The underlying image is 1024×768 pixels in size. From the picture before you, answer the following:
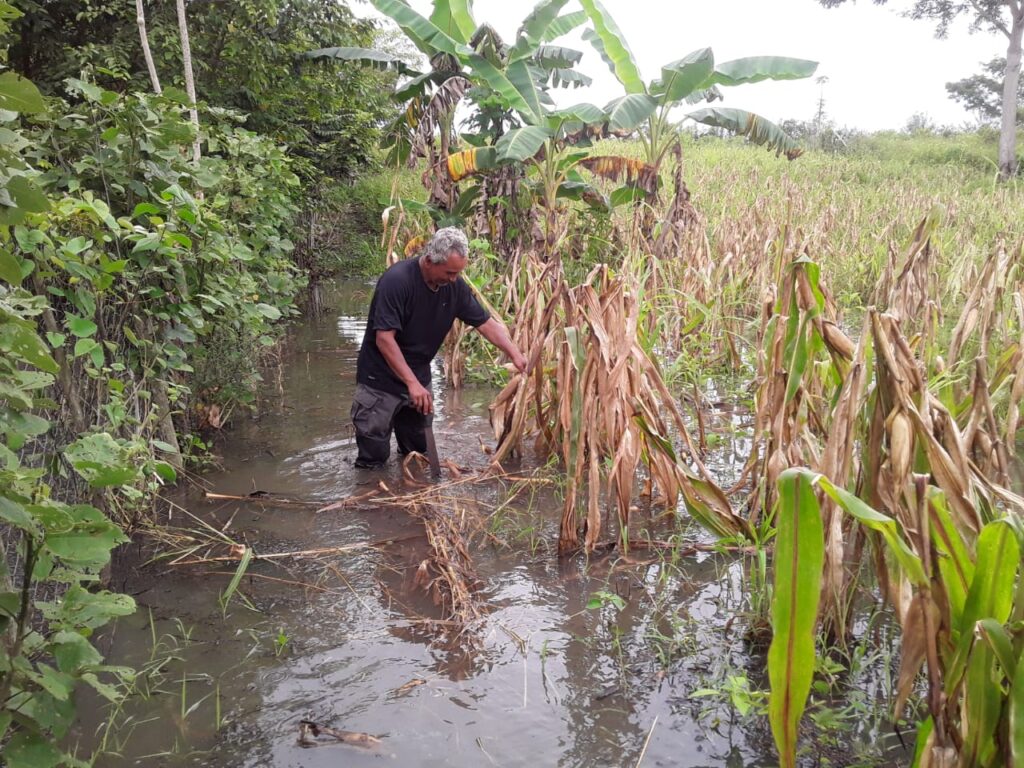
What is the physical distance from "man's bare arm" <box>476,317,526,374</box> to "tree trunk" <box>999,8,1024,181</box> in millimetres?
18932

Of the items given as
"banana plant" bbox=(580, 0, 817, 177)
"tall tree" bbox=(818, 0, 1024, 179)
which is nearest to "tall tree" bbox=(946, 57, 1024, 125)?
"tall tree" bbox=(818, 0, 1024, 179)

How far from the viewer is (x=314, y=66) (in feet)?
39.4

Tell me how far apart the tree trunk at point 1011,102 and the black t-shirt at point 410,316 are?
1908cm

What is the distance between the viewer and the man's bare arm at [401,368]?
15.3 feet

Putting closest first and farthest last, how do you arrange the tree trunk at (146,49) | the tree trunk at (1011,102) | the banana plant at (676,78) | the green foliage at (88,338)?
the green foliage at (88,338) < the tree trunk at (146,49) < the banana plant at (676,78) < the tree trunk at (1011,102)

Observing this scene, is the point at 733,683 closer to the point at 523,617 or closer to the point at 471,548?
the point at 523,617

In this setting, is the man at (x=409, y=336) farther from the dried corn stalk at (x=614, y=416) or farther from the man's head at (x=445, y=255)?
the dried corn stalk at (x=614, y=416)

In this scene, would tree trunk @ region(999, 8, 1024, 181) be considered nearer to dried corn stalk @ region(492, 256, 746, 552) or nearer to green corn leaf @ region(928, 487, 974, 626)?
dried corn stalk @ region(492, 256, 746, 552)

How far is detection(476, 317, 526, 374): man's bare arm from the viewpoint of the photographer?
469 cm

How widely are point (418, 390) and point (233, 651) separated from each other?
A: 2.07 meters

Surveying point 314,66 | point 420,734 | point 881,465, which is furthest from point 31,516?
point 314,66

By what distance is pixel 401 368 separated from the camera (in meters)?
4.70

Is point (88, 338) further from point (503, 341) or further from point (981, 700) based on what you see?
point (981, 700)

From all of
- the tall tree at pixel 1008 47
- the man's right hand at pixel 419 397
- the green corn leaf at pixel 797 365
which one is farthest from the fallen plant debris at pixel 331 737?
the tall tree at pixel 1008 47
